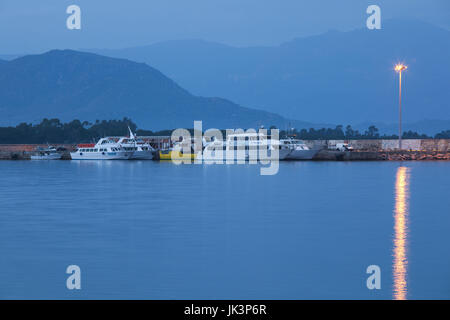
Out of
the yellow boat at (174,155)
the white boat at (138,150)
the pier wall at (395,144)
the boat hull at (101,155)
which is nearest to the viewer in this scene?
the pier wall at (395,144)

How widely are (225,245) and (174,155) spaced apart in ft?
290

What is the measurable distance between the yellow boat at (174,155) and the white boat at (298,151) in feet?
55.1

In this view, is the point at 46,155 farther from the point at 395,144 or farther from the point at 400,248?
the point at 400,248

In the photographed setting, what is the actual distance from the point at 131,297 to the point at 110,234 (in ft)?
31.2

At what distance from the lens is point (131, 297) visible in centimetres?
1454

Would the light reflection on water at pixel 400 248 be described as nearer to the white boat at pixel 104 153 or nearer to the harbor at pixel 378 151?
the harbor at pixel 378 151

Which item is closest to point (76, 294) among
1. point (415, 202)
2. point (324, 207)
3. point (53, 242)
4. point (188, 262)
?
point (188, 262)

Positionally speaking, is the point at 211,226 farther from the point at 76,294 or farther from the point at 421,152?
the point at 421,152

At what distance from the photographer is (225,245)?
21203 mm

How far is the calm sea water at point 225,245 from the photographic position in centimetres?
1540

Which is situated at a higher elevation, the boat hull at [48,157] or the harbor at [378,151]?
the harbor at [378,151]

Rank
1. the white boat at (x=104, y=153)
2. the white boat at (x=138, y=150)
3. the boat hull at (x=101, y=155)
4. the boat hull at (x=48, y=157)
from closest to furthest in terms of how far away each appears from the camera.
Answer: the white boat at (x=138, y=150) → the boat hull at (x=101, y=155) → the white boat at (x=104, y=153) → the boat hull at (x=48, y=157)

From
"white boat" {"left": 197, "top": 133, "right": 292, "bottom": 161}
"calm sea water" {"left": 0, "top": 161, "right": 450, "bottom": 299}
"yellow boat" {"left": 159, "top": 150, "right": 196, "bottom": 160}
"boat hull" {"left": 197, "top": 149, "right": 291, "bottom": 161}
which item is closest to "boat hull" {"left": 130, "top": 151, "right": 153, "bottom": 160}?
"yellow boat" {"left": 159, "top": 150, "right": 196, "bottom": 160}

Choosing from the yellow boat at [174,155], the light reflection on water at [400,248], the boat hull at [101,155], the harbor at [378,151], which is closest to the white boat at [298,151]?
the harbor at [378,151]
